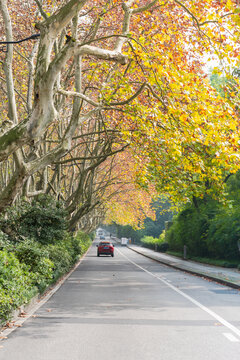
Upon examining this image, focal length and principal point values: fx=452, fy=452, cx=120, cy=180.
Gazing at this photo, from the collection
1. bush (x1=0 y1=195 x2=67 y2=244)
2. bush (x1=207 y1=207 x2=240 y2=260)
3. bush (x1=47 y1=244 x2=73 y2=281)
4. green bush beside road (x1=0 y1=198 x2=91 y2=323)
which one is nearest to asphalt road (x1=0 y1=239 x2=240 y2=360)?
green bush beside road (x1=0 y1=198 x2=91 y2=323)

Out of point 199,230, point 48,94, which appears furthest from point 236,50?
point 199,230

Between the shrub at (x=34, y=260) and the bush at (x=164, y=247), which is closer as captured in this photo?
the shrub at (x=34, y=260)

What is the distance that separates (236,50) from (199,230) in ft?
77.8

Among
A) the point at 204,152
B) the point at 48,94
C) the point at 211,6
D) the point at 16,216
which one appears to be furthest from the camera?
the point at 16,216

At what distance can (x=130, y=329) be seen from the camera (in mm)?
8039

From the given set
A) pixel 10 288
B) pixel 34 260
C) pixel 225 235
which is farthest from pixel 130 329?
pixel 225 235

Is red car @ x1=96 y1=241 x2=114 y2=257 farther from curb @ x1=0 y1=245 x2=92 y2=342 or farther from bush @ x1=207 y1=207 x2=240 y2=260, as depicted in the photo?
curb @ x1=0 y1=245 x2=92 y2=342

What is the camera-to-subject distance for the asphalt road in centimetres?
630

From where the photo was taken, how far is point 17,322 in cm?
870

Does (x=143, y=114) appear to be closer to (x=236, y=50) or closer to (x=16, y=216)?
(x=236, y=50)

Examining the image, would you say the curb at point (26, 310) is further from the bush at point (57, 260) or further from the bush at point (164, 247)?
the bush at point (164, 247)

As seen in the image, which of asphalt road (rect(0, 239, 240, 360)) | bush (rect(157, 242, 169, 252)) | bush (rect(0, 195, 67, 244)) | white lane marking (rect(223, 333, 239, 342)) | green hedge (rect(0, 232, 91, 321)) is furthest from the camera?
bush (rect(157, 242, 169, 252))

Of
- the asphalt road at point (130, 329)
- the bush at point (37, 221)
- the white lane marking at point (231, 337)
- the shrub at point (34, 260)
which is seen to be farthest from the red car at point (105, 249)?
the white lane marking at point (231, 337)

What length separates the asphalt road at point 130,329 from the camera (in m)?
6.30
